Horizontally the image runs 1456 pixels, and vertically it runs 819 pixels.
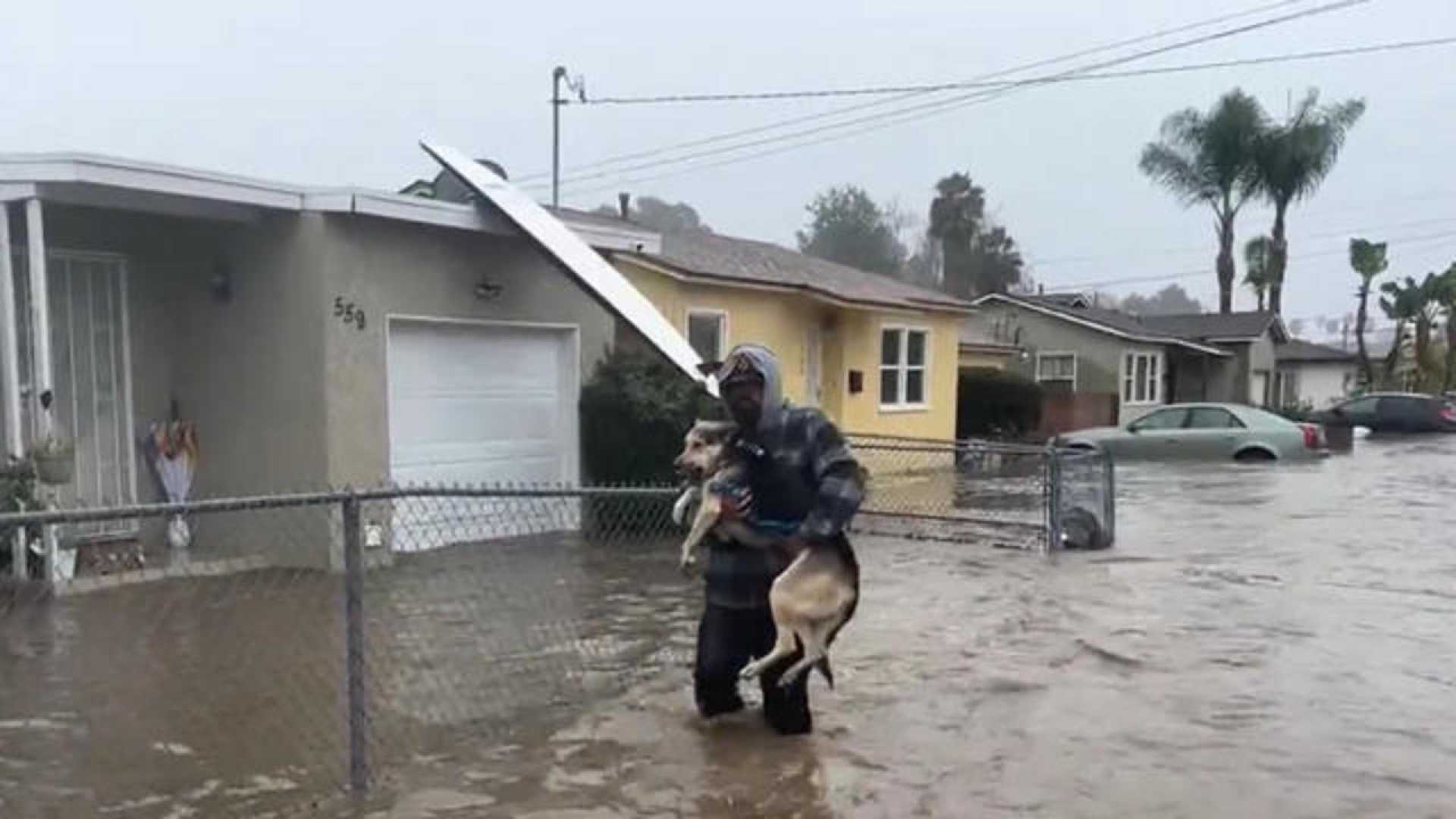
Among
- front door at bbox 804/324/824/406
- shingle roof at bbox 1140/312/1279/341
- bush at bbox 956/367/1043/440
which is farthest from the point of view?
shingle roof at bbox 1140/312/1279/341

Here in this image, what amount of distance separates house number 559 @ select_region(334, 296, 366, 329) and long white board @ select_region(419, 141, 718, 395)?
1.61 metres

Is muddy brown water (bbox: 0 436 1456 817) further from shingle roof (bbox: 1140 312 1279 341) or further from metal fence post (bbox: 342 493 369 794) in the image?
shingle roof (bbox: 1140 312 1279 341)

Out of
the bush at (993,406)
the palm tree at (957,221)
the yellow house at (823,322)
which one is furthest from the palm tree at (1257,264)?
the yellow house at (823,322)

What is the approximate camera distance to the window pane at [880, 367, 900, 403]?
2142cm

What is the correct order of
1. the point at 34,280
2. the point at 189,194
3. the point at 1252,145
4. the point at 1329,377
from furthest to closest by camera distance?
1. the point at 1329,377
2. the point at 1252,145
3. the point at 189,194
4. the point at 34,280

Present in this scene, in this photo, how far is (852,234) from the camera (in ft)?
217

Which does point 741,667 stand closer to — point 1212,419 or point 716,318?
point 716,318

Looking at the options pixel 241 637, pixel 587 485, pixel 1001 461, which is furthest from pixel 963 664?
pixel 1001 461

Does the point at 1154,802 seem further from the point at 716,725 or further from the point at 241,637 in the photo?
the point at 241,637

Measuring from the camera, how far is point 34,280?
29.0 ft

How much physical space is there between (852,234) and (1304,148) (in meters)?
28.9

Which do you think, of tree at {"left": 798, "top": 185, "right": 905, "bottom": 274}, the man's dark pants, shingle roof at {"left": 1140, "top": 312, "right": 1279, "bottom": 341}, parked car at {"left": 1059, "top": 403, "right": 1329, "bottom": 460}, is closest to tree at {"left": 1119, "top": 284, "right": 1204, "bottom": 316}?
tree at {"left": 798, "top": 185, "right": 905, "bottom": 274}

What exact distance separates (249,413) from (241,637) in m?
3.24

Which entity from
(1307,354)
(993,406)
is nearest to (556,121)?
(993,406)
